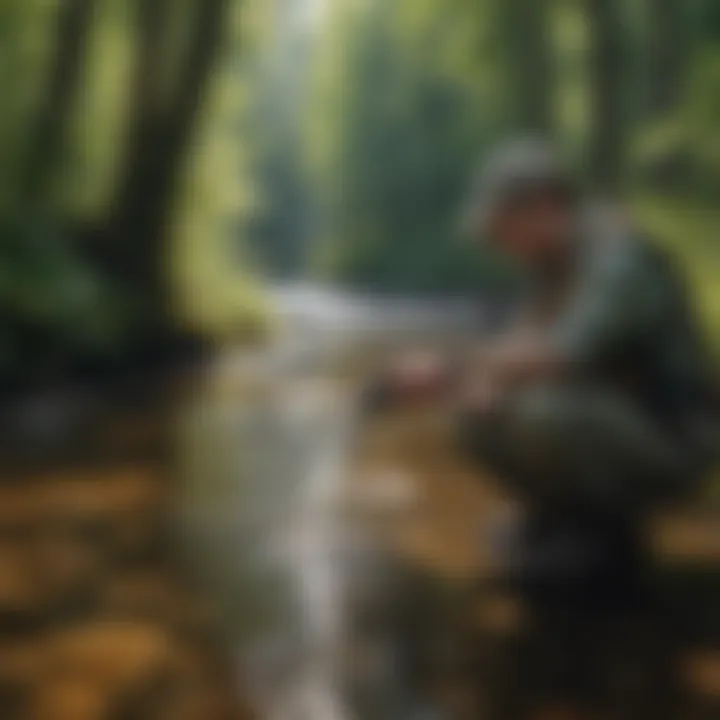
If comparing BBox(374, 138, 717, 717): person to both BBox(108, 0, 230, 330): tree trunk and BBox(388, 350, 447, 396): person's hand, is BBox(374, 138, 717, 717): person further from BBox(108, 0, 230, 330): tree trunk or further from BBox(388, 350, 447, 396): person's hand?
BBox(108, 0, 230, 330): tree trunk

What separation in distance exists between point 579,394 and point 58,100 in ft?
2.12

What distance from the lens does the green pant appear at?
48.8 inches

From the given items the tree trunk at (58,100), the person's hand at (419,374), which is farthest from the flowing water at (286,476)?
the tree trunk at (58,100)

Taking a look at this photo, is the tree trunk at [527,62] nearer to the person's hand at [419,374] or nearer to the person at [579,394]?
the person at [579,394]

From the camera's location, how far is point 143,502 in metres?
1.28

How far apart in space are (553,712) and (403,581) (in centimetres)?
20

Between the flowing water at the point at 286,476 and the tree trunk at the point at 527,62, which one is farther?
the tree trunk at the point at 527,62

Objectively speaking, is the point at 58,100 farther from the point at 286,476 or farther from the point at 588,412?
the point at 588,412

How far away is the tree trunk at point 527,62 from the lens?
131 centimetres

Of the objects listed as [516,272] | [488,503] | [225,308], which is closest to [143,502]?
[225,308]

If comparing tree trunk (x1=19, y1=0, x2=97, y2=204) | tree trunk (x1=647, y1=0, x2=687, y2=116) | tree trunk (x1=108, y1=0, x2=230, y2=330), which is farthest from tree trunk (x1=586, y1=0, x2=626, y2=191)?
tree trunk (x1=19, y1=0, x2=97, y2=204)

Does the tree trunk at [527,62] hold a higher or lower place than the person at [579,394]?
higher

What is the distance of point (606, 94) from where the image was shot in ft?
4.30

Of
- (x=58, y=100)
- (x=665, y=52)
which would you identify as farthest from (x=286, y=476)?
(x=665, y=52)
